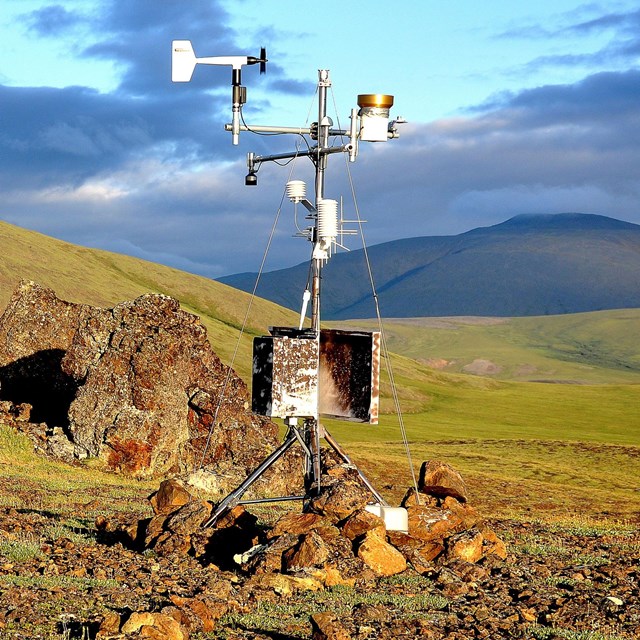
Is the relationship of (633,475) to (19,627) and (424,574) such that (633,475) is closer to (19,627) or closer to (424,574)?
(424,574)

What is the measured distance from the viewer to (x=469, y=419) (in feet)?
325

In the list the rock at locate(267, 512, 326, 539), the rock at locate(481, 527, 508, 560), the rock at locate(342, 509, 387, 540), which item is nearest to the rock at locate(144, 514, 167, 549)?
the rock at locate(267, 512, 326, 539)

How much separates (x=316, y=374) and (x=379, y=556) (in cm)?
325

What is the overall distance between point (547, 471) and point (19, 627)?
43.1m

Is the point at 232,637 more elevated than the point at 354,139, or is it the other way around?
the point at 354,139

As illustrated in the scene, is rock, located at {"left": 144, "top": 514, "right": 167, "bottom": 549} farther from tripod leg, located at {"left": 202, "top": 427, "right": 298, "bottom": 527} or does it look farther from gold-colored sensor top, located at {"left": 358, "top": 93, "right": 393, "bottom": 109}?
gold-colored sensor top, located at {"left": 358, "top": 93, "right": 393, "bottom": 109}

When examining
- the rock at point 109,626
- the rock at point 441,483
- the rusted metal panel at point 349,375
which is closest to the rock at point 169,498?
the rusted metal panel at point 349,375

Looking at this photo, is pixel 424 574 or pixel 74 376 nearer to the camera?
pixel 424 574

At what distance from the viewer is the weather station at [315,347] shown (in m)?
16.5

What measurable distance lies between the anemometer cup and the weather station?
2 cm

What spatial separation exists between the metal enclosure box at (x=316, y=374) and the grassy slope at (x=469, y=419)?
604 inches

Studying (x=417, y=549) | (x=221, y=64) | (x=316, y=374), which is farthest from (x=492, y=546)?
(x=221, y=64)

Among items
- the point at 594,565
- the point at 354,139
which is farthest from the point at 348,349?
the point at 594,565

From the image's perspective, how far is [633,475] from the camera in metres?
53.5
